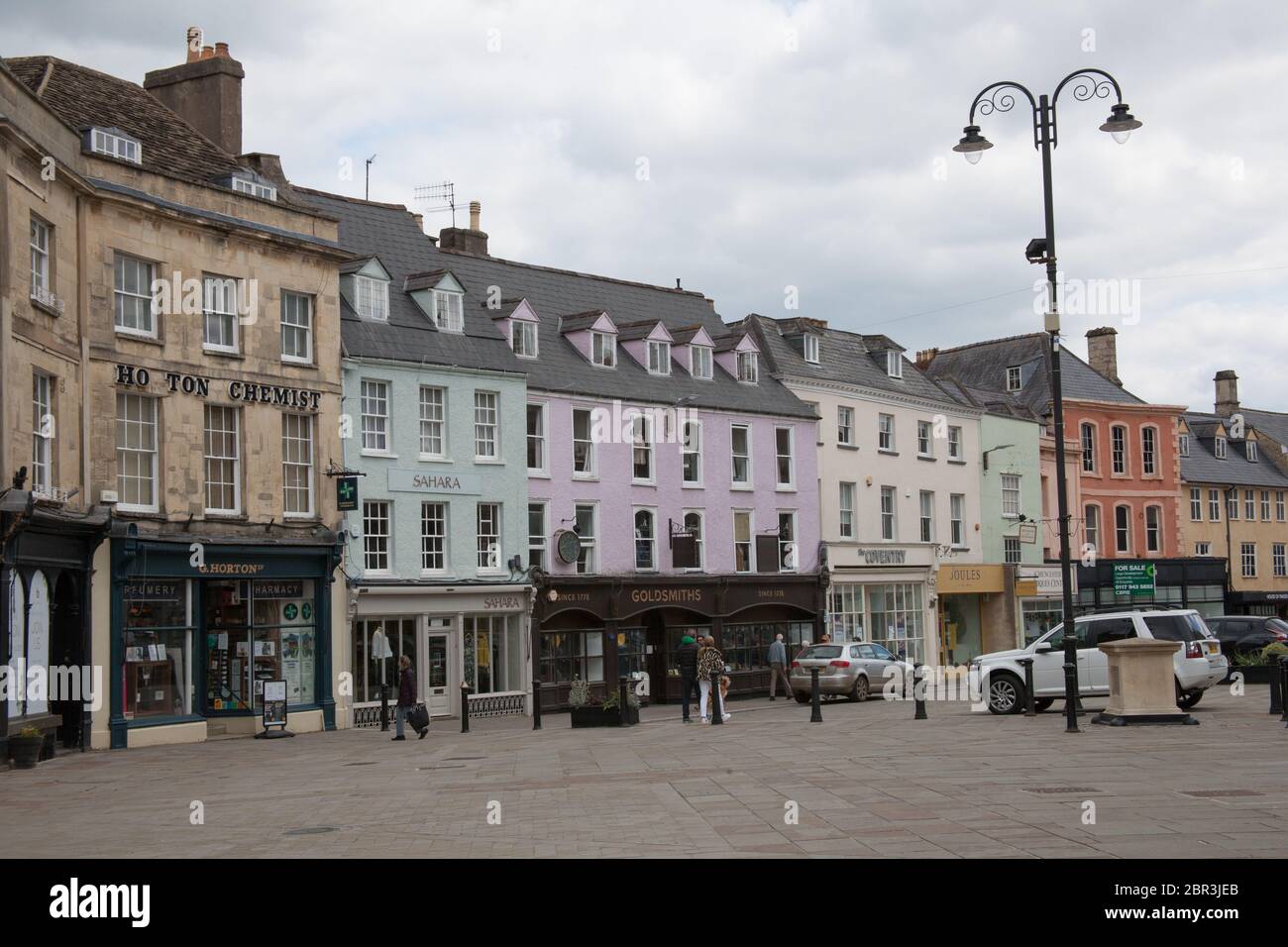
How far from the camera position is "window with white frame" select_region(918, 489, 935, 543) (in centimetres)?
5384

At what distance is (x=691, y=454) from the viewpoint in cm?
4434

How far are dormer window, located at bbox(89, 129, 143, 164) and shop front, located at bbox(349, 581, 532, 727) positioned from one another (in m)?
10.6

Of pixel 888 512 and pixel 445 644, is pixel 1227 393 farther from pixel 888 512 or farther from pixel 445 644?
pixel 445 644

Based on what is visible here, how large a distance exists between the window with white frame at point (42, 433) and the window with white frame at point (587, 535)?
16.8m

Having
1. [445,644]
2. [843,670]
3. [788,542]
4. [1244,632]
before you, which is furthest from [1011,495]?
[445,644]

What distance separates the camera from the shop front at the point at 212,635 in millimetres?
28328

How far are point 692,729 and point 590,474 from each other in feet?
45.2

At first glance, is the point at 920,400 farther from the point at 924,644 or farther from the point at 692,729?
the point at 692,729

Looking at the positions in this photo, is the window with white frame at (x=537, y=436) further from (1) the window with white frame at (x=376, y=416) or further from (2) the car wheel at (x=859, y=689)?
(2) the car wheel at (x=859, y=689)

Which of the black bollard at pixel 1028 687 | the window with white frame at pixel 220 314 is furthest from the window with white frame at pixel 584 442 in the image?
the black bollard at pixel 1028 687

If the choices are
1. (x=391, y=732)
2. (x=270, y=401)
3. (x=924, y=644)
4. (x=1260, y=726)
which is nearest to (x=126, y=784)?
(x=391, y=732)

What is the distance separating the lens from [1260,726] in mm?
23250

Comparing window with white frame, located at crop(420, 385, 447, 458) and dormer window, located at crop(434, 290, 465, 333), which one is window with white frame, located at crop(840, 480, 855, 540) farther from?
window with white frame, located at crop(420, 385, 447, 458)

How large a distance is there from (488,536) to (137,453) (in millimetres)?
10791
